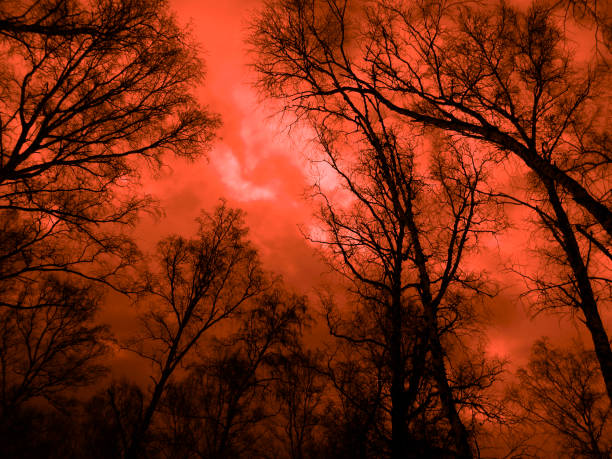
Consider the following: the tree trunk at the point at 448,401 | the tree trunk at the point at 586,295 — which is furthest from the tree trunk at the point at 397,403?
the tree trunk at the point at 586,295

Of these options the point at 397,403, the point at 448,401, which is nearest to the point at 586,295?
the point at 448,401

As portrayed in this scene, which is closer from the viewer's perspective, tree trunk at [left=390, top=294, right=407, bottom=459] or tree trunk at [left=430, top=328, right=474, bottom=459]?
tree trunk at [left=390, top=294, right=407, bottom=459]

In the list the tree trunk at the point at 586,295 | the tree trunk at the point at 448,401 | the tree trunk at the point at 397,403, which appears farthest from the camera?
the tree trunk at the point at 586,295

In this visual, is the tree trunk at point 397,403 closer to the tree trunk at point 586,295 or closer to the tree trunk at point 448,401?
the tree trunk at point 448,401

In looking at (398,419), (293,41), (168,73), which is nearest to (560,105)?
(293,41)

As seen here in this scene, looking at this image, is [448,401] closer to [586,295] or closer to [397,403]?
[397,403]

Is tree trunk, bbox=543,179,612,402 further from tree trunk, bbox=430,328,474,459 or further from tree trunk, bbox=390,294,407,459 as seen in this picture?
tree trunk, bbox=390,294,407,459

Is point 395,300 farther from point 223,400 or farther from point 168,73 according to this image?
point 223,400

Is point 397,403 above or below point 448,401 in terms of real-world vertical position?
below

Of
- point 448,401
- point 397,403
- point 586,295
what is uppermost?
point 586,295

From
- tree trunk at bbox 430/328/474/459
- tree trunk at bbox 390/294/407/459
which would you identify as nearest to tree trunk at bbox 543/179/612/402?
tree trunk at bbox 430/328/474/459

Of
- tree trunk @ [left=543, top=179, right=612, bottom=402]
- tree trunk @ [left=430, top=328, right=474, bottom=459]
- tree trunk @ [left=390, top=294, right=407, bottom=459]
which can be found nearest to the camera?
tree trunk @ [left=390, top=294, right=407, bottom=459]

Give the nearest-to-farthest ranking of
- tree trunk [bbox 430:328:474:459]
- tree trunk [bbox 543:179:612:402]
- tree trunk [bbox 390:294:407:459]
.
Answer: tree trunk [bbox 390:294:407:459]
tree trunk [bbox 430:328:474:459]
tree trunk [bbox 543:179:612:402]

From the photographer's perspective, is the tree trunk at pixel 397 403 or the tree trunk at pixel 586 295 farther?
the tree trunk at pixel 586 295
